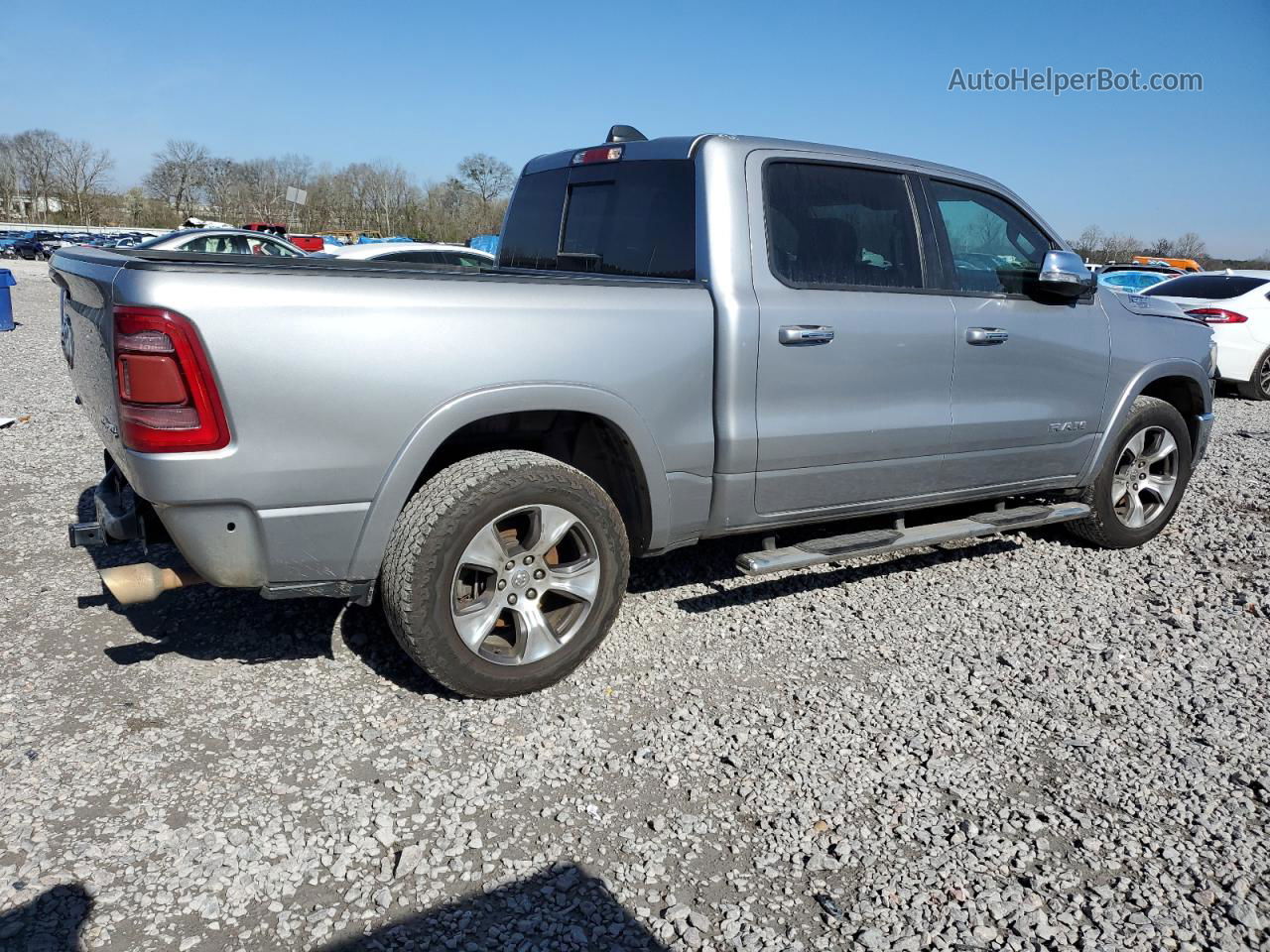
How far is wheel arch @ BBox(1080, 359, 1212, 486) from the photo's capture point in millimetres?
5047

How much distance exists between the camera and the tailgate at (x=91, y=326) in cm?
286

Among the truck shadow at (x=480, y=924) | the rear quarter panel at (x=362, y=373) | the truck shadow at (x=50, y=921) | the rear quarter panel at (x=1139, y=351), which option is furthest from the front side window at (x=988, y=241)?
the truck shadow at (x=50, y=921)

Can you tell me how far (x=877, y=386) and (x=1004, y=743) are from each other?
59.4 inches

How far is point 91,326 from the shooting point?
120 inches

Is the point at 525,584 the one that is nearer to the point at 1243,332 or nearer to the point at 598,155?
the point at 598,155

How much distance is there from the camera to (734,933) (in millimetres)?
2357

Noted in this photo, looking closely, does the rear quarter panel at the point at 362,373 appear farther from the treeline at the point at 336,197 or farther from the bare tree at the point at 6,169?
the bare tree at the point at 6,169

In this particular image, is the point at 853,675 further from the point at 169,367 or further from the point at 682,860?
the point at 169,367

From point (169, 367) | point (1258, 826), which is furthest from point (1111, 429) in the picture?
point (169, 367)

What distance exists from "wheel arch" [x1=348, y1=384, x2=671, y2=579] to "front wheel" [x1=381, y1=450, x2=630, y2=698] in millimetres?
107

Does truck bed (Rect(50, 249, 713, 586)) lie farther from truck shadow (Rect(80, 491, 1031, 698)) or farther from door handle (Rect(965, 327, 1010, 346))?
door handle (Rect(965, 327, 1010, 346))

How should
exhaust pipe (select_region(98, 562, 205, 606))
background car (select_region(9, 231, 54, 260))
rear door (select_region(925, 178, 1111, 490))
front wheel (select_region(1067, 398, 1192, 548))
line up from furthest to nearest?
1. background car (select_region(9, 231, 54, 260))
2. front wheel (select_region(1067, 398, 1192, 548))
3. rear door (select_region(925, 178, 1111, 490))
4. exhaust pipe (select_region(98, 562, 205, 606))

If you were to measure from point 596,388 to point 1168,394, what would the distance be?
3945 millimetres

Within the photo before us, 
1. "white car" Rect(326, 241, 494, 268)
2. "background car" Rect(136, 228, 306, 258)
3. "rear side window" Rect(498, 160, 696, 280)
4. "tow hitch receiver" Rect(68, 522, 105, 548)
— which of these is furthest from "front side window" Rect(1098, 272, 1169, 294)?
"tow hitch receiver" Rect(68, 522, 105, 548)
